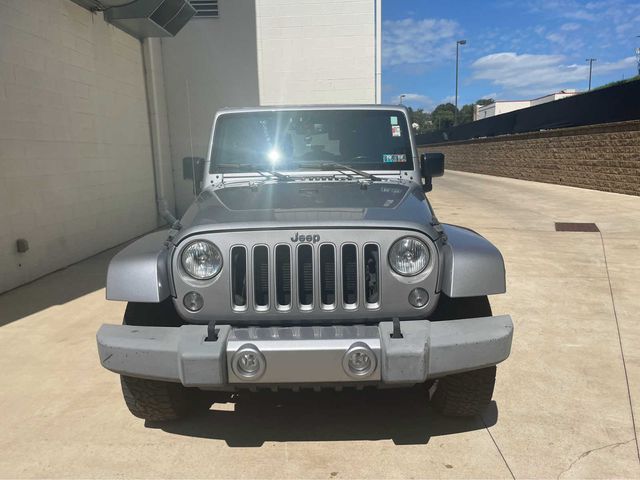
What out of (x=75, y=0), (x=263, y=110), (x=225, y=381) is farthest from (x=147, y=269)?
(x=75, y=0)

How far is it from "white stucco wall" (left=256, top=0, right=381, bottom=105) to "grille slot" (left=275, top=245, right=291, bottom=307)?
8317mm

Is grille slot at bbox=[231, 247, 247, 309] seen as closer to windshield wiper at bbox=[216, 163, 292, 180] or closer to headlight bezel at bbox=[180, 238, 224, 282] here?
headlight bezel at bbox=[180, 238, 224, 282]

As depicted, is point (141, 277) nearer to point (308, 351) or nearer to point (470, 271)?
point (308, 351)

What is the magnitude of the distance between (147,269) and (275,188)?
1048 mm

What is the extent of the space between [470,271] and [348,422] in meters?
1.15

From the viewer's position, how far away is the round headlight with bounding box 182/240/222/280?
7.85 feet

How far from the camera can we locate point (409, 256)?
240 cm

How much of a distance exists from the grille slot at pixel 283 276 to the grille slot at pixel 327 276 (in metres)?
0.16

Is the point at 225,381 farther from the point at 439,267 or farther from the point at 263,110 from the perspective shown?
the point at 263,110

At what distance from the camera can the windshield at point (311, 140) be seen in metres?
3.56

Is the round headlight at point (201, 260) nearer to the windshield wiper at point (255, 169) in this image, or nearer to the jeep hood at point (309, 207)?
the jeep hood at point (309, 207)

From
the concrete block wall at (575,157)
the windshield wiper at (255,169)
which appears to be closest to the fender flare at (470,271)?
the windshield wiper at (255,169)

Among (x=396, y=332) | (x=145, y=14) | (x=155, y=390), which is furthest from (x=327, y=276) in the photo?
(x=145, y=14)

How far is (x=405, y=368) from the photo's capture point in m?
2.19
